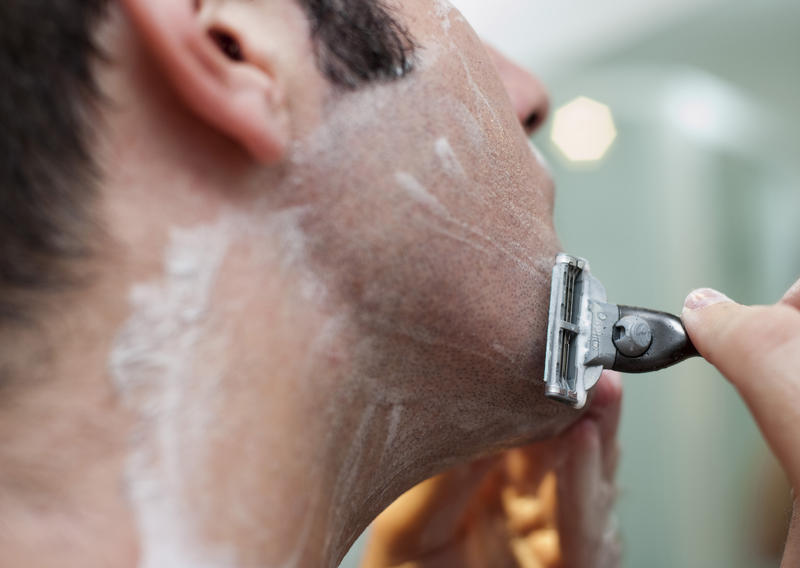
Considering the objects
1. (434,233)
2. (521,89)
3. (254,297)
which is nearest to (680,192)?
(521,89)

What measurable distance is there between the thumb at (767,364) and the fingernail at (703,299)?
0.03 meters

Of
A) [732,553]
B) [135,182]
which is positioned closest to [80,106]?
[135,182]

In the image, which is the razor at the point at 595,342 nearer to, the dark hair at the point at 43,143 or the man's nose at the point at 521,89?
the man's nose at the point at 521,89

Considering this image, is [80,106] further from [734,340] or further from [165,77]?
[734,340]

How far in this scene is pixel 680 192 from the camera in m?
1.62

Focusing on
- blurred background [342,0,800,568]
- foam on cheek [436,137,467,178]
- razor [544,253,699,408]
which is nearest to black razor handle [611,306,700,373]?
razor [544,253,699,408]

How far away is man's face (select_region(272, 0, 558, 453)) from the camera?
52 cm

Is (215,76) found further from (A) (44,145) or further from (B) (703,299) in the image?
(B) (703,299)

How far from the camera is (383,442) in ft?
1.96

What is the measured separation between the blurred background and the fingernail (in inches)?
41.6

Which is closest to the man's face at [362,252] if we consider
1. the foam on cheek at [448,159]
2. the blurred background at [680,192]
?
the foam on cheek at [448,159]

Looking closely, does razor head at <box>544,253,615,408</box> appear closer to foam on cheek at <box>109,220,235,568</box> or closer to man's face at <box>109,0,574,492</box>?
man's face at <box>109,0,574,492</box>

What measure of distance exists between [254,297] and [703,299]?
13.8 inches

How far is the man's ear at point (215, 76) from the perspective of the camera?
0.46 metres
